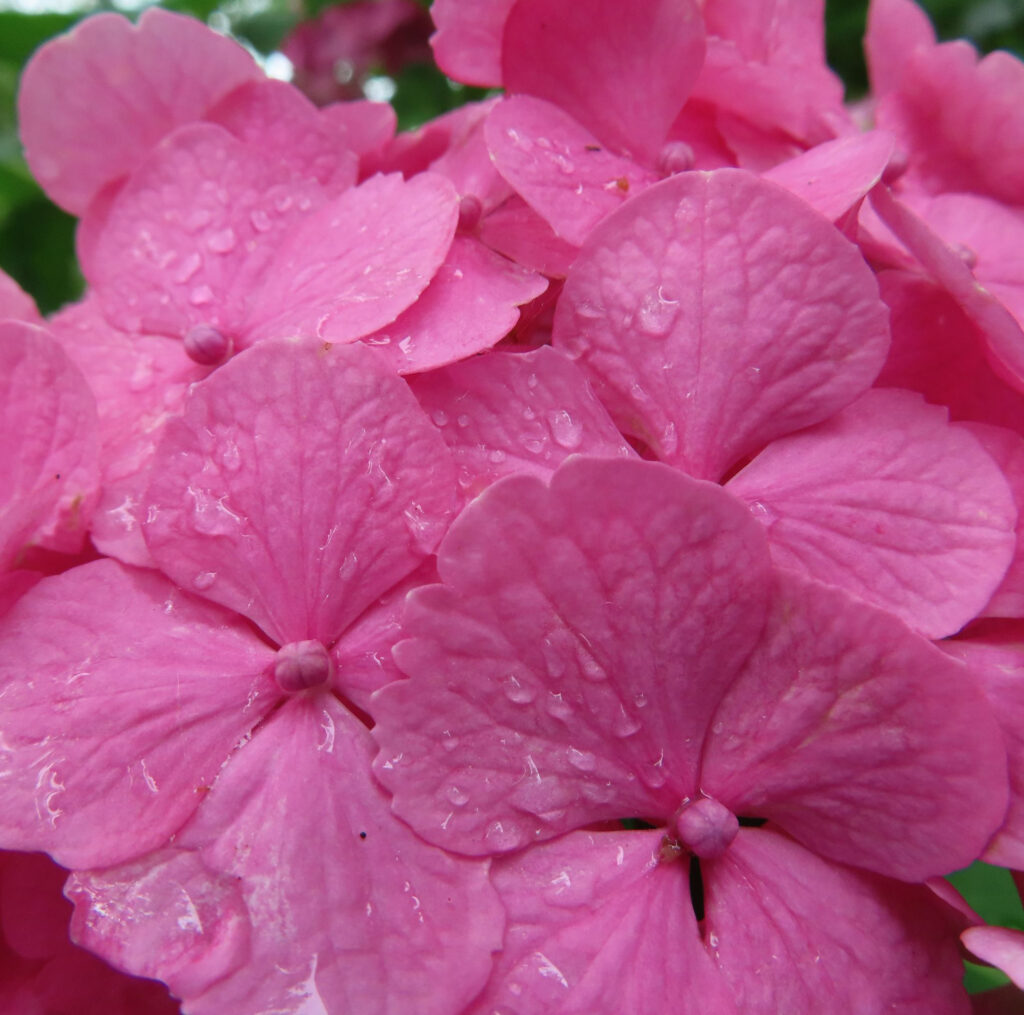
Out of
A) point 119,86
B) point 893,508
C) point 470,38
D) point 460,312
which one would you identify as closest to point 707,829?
point 893,508

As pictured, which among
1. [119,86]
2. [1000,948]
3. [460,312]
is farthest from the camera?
[119,86]

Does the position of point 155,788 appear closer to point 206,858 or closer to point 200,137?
point 206,858

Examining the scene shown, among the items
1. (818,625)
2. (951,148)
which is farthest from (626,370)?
(951,148)

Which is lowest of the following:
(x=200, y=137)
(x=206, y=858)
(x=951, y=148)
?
(x=206, y=858)

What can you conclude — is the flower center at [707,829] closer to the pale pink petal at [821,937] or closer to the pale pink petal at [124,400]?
the pale pink petal at [821,937]

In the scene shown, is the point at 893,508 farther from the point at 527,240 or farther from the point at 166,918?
the point at 166,918

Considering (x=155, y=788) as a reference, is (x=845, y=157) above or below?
above
